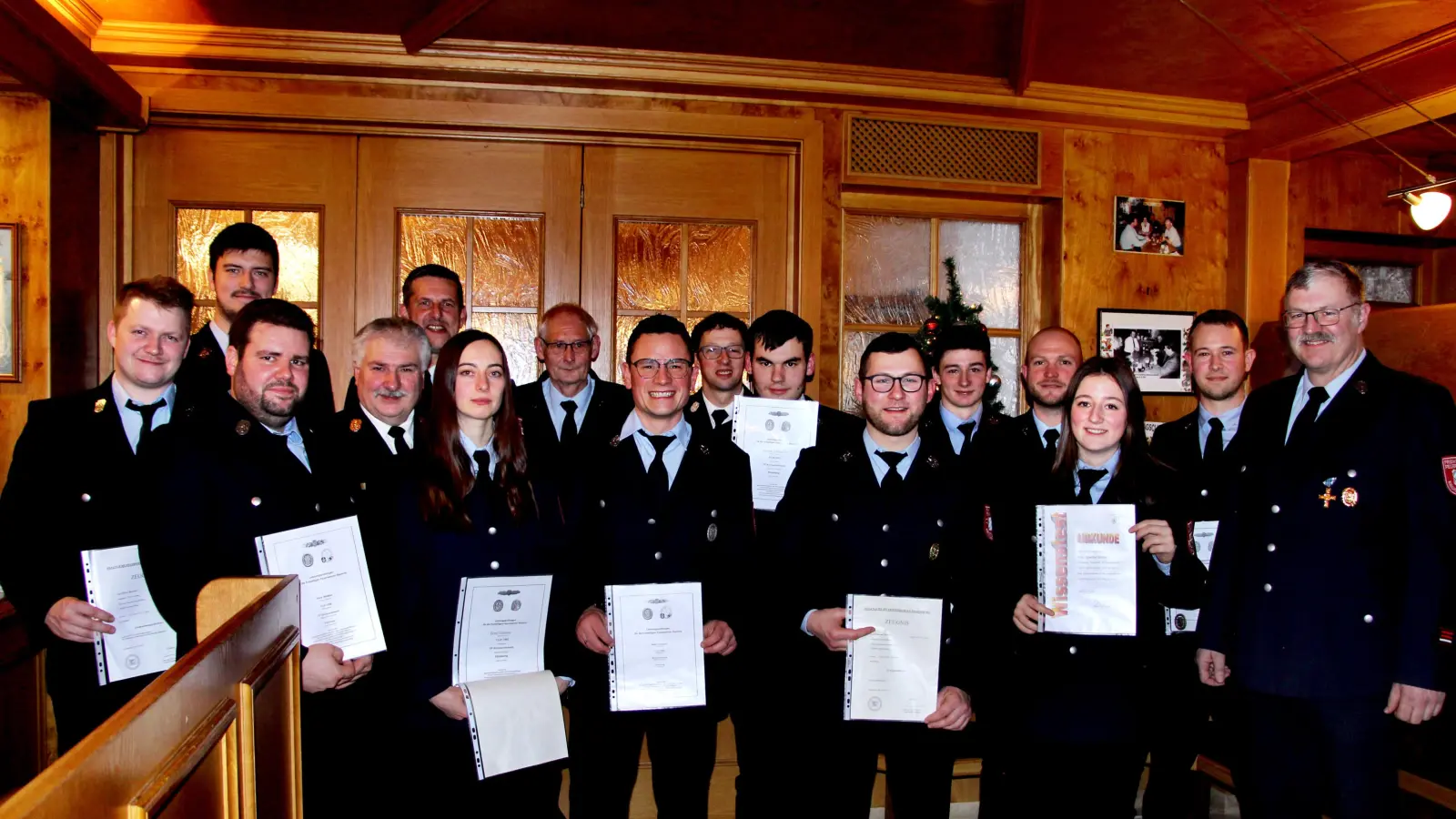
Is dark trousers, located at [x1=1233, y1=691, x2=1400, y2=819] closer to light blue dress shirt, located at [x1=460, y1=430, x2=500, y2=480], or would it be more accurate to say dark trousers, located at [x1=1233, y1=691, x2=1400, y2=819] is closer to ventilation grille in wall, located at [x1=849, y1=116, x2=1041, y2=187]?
light blue dress shirt, located at [x1=460, y1=430, x2=500, y2=480]

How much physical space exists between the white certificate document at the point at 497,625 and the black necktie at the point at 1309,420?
2001 millimetres

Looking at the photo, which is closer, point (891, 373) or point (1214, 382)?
point (891, 373)

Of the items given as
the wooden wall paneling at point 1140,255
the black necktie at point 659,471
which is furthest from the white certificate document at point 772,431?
the wooden wall paneling at point 1140,255

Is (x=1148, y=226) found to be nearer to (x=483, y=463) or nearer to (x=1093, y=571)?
(x=1093, y=571)

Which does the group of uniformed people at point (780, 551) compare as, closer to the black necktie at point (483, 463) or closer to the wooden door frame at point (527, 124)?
the black necktie at point (483, 463)

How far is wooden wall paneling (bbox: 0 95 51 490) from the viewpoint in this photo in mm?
3959

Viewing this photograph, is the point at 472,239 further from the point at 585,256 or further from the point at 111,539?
the point at 111,539

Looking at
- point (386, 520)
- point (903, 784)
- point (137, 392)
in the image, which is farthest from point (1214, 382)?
point (137, 392)

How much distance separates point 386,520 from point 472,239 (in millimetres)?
2747

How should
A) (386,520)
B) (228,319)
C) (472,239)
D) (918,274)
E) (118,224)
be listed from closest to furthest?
(386,520) < (228,319) < (118,224) < (472,239) < (918,274)

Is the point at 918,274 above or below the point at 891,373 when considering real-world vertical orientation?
above

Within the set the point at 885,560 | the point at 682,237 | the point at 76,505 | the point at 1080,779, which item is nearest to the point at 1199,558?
the point at 1080,779

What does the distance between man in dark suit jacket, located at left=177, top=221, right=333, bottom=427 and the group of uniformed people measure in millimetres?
155

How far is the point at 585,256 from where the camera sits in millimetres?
4852
